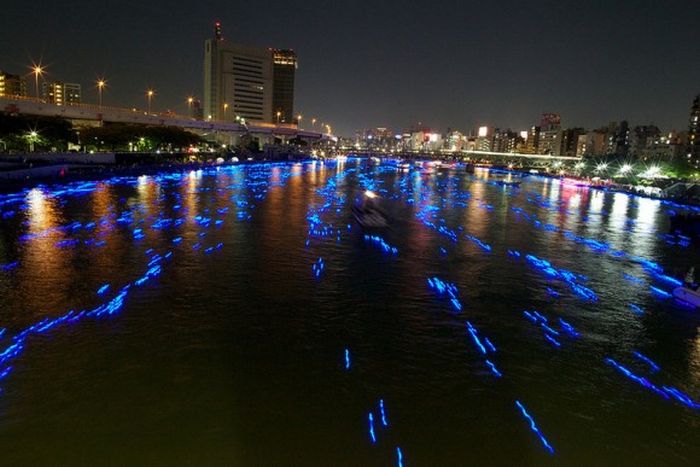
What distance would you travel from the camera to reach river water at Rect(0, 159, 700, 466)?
1029 cm

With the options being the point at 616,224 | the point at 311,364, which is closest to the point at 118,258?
the point at 311,364

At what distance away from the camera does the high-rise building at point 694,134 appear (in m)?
128

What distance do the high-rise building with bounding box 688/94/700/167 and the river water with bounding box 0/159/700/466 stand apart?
120 metres

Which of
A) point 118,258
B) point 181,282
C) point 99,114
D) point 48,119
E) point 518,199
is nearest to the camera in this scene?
point 181,282

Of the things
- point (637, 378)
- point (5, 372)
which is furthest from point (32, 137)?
point (637, 378)

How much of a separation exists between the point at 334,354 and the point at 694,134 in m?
151

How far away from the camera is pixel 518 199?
67438mm

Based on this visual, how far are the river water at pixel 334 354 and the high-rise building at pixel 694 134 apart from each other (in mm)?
119915

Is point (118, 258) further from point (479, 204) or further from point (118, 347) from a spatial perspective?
point (479, 204)

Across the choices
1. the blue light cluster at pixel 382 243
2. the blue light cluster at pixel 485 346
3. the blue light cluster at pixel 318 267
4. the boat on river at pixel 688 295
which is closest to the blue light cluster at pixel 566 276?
the boat on river at pixel 688 295

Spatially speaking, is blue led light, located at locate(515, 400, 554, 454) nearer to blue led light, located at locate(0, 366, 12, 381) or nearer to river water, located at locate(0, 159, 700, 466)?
river water, located at locate(0, 159, 700, 466)

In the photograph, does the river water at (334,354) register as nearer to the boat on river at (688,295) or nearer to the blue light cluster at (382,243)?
the blue light cluster at (382,243)

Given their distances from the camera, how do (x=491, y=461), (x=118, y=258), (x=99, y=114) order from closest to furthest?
(x=491, y=461)
(x=118, y=258)
(x=99, y=114)

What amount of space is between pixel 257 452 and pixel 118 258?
56.1ft
